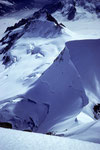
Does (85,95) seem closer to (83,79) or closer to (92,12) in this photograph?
(83,79)

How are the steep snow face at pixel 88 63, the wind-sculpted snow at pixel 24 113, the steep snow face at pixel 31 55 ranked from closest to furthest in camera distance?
the wind-sculpted snow at pixel 24 113, the steep snow face at pixel 88 63, the steep snow face at pixel 31 55

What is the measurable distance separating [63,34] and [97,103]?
1574 cm

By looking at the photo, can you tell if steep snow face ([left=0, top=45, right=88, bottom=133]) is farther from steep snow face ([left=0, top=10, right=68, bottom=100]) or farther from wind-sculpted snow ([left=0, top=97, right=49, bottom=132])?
steep snow face ([left=0, top=10, right=68, bottom=100])

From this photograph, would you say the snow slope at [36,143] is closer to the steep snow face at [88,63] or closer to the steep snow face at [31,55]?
the steep snow face at [88,63]

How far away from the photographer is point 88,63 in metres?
11.5

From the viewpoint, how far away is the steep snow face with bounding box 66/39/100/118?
1019 centimetres

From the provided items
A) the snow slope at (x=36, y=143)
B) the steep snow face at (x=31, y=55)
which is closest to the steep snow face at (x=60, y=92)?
the steep snow face at (x=31, y=55)

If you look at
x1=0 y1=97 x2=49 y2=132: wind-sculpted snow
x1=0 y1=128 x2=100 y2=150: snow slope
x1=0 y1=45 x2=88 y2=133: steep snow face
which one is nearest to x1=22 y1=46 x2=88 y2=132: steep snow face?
x1=0 y1=45 x2=88 y2=133: steep snow face

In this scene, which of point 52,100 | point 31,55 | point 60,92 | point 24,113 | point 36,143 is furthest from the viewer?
point 31,55

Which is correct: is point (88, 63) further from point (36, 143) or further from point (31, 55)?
point (31, 55)

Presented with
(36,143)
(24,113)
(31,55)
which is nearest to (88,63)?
(24,113)

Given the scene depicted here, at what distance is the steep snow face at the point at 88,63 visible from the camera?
10190 millimetres

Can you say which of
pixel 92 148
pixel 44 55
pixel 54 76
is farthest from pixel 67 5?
pixel 92 148

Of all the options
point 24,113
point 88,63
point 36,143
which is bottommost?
point 24,113
